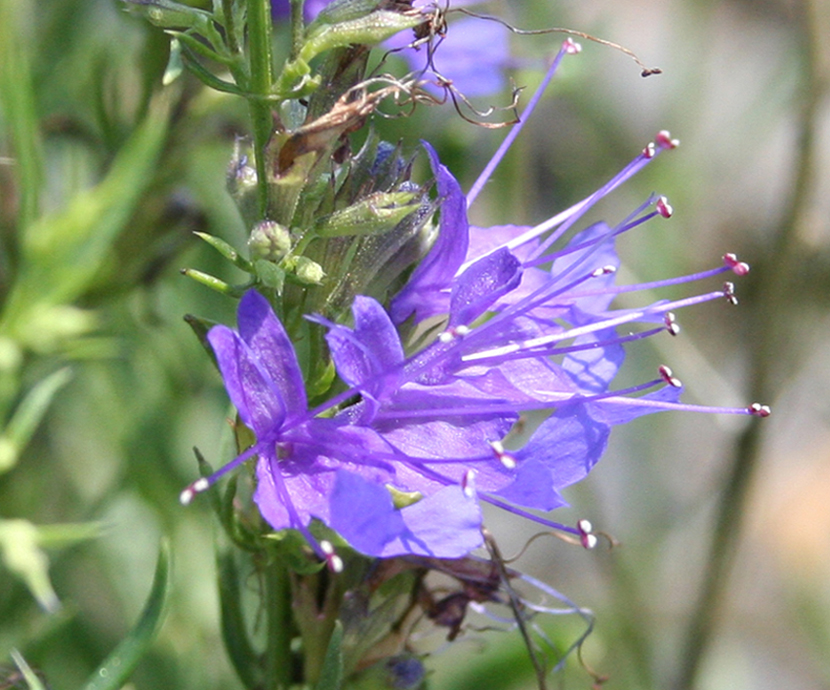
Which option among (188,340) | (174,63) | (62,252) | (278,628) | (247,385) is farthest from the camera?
(188,340)

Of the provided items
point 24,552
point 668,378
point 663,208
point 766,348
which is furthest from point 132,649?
point 766,348

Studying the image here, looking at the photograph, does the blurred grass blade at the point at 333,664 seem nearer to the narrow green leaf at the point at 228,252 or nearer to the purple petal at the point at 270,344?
the purple petal at the point at 270,344

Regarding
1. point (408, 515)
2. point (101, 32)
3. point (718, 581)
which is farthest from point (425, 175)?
point (408, 515)

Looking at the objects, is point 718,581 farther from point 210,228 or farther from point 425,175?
point 210,228

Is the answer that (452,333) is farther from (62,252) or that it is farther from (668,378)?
(62,252)

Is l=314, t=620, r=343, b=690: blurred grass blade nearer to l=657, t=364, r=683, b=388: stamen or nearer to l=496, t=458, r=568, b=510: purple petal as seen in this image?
l=496, t=458, r=568, b=510: purple petal

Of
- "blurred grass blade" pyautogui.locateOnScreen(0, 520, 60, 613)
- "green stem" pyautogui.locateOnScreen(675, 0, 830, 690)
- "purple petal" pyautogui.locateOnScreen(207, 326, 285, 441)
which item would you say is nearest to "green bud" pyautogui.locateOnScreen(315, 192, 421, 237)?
"purple petal" pyautogui.locateOnScreen(207, 326, 285, 441)

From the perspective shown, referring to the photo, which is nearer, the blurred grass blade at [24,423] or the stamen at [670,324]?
the stamen at [670,324]

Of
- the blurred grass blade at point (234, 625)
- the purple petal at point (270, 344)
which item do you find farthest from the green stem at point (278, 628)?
the purple petal at point (270, 344)
